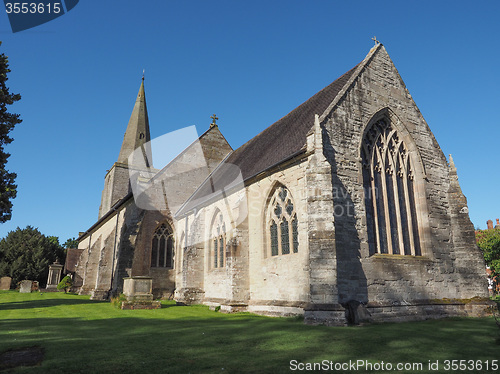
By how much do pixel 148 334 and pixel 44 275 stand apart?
41852 millimetres

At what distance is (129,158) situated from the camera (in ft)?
131

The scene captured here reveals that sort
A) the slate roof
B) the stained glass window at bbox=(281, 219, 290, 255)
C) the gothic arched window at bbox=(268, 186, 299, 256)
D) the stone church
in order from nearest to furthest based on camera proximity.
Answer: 1. the stone church
2. the gothic arched window at bbox=(268, 186, 299, 256)
3. the stained glass window at bbox=(281, 219, 290, 255)
4. the slate roof

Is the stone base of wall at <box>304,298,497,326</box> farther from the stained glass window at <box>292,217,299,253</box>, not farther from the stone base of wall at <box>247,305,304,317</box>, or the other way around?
the stained glass window at <box>292,217,299,253</box>

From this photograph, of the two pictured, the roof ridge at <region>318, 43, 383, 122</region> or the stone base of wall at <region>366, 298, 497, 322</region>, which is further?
the roof ridge at <region>318, 43, 383, 122</region>

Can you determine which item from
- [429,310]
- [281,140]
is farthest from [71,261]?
[429,310]

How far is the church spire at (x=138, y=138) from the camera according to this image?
3997cm

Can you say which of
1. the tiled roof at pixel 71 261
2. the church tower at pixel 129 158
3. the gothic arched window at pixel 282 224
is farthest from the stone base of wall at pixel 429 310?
the tiled roof at pixel 71 261

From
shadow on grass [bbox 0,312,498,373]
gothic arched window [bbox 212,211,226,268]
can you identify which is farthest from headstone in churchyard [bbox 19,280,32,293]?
shadow on grass [bbox 0,312,498,373]

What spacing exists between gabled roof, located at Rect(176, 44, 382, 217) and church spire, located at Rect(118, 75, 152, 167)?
1957cm

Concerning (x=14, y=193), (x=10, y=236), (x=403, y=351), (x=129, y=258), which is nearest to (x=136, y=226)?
(x=129, y=258)

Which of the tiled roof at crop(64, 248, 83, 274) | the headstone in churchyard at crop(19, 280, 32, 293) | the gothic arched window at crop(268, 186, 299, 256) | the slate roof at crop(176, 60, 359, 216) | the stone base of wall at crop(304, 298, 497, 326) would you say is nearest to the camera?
the stone base of wall at crop(304, 298, 497, 326)

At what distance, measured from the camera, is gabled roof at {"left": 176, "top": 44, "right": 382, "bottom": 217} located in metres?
14.3

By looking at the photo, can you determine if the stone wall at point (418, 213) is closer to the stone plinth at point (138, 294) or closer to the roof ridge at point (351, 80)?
the roof ridge at point (351, 80)

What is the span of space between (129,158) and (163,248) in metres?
19.6
